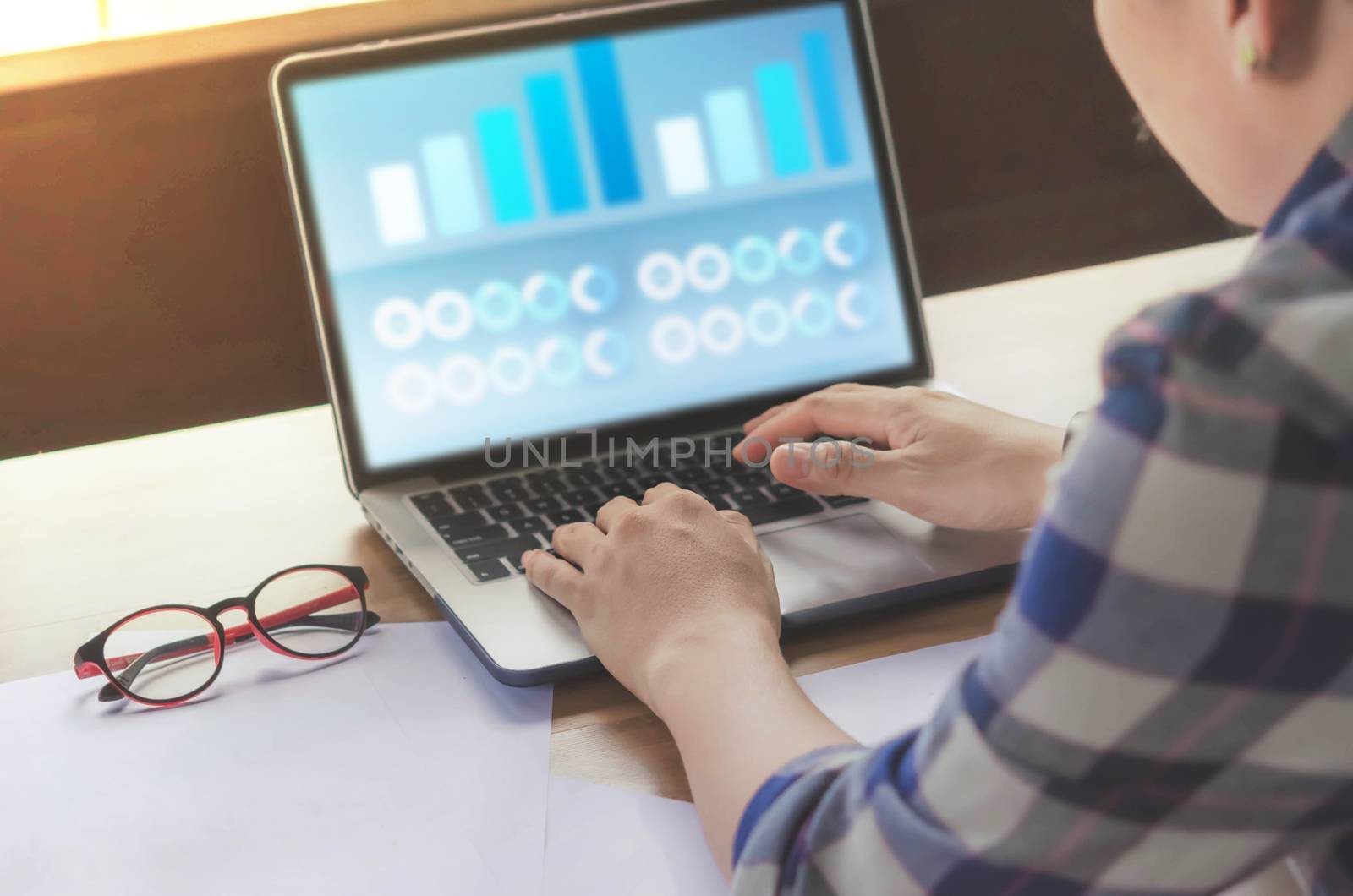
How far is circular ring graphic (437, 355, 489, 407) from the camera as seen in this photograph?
792 mm

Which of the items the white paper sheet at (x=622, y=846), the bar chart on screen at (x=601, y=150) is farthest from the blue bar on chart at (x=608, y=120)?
the white paper sheet at (x=622, y=846)

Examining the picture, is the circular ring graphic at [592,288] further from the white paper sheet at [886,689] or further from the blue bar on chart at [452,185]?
the white paper sheet at [886,689]

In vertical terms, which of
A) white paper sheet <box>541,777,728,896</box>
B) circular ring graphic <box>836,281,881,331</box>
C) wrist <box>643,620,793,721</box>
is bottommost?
white paper sheet <box>541,777,728,896</box>

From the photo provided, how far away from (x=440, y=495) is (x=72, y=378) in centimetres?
47

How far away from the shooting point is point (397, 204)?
78 cm

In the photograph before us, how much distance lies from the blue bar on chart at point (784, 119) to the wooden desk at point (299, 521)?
0.23m

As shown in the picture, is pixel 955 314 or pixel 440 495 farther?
pixel 955 314

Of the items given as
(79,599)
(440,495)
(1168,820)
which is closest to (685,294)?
(440,495)

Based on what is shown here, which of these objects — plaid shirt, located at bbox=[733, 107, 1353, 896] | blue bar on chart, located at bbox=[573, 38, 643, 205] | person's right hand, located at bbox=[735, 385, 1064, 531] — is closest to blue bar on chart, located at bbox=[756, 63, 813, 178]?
blue bar on chart, located at bbox=[573, 38, 643, 205]

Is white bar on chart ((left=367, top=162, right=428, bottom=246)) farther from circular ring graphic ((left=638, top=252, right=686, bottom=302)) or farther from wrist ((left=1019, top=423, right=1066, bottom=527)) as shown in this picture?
wrist ((left=1019, top=423, right=1066, bottom=527))

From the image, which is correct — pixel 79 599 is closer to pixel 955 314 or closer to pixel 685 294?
pixel 685 294

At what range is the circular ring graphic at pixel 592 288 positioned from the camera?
82cm

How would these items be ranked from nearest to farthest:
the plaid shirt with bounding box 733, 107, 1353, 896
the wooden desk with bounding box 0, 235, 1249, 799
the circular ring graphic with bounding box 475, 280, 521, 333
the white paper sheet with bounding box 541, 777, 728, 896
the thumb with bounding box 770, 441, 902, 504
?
the plaid shirt with bounding box 733, 107, 1353, 896, the white paper sheet with bounding box 541, 777, 728, 896, the wooden desk with bounding box 0, 235, 1249, 799, the thumb with bounding box 770, 441, 902, 504, the circular ring graphic with bounding box 475, 280, 521, 333

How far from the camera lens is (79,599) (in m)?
0.73
